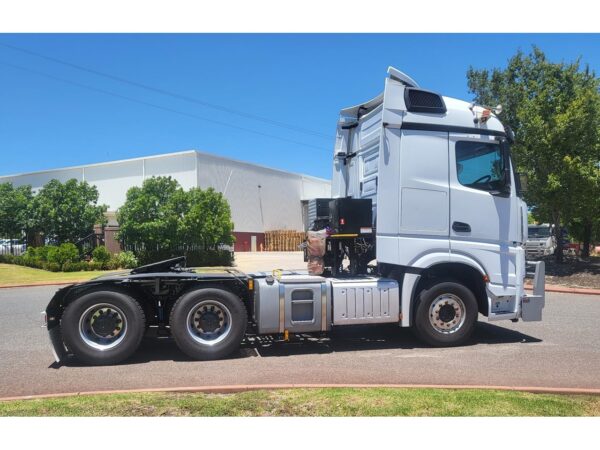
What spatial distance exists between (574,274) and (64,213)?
26023mm

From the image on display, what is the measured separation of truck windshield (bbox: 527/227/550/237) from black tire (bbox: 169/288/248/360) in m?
28.7

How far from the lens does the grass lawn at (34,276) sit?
Answer: 69.9ft

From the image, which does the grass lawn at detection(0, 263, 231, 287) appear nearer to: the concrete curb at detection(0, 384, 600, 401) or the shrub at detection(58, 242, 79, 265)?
the shrub at detection(58, 242, 79, 265)

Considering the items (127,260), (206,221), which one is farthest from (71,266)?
(206,221)

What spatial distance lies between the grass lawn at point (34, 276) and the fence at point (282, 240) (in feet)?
73.9

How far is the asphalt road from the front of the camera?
6074mm

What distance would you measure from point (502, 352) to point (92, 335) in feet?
19.1

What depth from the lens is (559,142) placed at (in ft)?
62.0

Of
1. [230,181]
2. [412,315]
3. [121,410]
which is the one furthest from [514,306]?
[230,181]

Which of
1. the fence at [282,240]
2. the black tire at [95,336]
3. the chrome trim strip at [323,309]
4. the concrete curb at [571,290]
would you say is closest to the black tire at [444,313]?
the chrome trim strip at [323,309]

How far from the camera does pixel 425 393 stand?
5266 millimetres

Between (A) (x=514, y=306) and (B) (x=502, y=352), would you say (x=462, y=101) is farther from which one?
(B) (x=502, y=352)

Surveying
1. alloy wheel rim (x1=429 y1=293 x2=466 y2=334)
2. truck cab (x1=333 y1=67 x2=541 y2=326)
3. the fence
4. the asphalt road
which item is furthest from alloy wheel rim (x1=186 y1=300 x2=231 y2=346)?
the fence

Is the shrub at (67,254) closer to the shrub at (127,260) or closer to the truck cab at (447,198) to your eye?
the shrub at (127,260)
